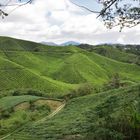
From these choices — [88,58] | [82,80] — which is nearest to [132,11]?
[82,80]

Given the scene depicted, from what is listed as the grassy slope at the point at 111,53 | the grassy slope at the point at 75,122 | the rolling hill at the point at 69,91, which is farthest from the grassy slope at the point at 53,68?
the grassy slope at the point at 75,122

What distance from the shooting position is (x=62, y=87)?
7706 centimetres

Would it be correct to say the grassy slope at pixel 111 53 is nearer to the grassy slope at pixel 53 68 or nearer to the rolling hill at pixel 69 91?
the rolling hill at pixel 69 91

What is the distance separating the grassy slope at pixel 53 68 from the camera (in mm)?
78975

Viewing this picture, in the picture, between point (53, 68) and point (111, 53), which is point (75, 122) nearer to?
point (53, 68)

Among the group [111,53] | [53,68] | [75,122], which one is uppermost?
[111,53]

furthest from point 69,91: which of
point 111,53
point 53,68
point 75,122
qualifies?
point 111,53

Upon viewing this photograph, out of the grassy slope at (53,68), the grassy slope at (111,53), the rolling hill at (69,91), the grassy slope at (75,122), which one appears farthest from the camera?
the grassy slope at (111,53)

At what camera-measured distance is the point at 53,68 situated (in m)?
99.8

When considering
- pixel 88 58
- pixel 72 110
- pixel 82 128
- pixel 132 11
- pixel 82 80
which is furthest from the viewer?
pixel 88 58

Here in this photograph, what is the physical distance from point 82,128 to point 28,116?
13257 mm

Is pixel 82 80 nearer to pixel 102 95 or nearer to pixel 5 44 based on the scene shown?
pixel 5 44

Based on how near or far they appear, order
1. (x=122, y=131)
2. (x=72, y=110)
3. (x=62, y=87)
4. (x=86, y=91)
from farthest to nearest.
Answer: (x=62, y=87) < (x=86, y=91) < (x=72, y=110) < (x=122, y=131)

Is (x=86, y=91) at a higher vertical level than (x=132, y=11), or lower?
lower
